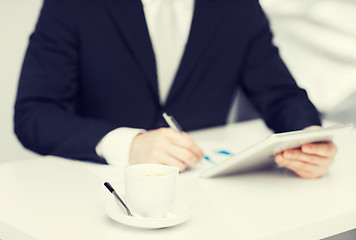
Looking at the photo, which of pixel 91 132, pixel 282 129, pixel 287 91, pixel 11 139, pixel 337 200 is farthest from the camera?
pixel 11 139

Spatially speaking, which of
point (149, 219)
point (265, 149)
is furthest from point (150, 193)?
point (265, 149)

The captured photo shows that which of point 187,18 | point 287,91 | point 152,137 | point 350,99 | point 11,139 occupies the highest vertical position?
point 187,18

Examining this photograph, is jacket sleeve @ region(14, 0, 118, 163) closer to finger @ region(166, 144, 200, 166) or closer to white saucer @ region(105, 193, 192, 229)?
finger @ region(166, 144, 200, 166)

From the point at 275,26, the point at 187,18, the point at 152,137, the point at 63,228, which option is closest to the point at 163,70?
the point at 187,18

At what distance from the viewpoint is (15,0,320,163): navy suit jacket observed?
1.42 m

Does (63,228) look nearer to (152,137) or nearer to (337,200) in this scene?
(152,137)

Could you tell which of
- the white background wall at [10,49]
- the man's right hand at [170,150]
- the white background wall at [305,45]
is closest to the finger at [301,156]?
the man's right hand at [170,150]

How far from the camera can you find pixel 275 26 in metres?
2.06

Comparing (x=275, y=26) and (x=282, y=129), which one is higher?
(x=275, y=26)

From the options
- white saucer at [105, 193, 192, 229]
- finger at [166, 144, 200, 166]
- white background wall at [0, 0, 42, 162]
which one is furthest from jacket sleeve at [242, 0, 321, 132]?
white background wall at [0, 0, 42, 162]

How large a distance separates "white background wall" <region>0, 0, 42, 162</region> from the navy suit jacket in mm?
632

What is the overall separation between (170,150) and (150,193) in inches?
12.3

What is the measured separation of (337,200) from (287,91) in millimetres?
708

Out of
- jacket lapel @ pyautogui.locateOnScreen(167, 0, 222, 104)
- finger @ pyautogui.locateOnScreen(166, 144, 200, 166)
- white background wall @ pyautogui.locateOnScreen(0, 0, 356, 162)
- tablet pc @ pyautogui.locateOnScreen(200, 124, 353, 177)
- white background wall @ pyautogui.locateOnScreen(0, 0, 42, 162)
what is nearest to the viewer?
tablet pc @ pyautogui.locateOnScreen(200, 124, 353, 177)
